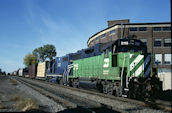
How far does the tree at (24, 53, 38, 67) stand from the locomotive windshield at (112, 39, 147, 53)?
86321 millimetres

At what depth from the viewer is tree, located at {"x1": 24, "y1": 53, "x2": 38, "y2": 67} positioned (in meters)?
93.1

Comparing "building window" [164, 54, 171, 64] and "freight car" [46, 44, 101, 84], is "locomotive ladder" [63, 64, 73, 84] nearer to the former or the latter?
"freight car" [46, 44, 101, 84]

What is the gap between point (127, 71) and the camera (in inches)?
399

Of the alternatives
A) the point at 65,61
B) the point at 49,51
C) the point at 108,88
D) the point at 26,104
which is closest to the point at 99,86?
the point at 108,88

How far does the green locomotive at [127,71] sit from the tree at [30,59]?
85134 millimetres

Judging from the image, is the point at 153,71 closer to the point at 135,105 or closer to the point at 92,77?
the point at 135,105

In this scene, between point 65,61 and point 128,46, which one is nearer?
point 128,46

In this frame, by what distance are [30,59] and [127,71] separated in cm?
9005

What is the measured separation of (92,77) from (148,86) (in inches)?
195

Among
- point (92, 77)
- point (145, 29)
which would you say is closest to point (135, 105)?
point (92, 77)

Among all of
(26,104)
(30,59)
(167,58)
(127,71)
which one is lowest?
(26,104)

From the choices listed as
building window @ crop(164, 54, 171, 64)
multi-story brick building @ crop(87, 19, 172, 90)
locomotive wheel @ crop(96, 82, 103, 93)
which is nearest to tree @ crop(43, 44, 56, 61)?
multi-story brick building @ crop(87, 19, 172, 90)

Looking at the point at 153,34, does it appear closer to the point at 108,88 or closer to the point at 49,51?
the point at 108,88

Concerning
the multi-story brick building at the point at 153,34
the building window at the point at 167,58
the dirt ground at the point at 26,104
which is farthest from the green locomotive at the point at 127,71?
the building window at the point at 167,58
